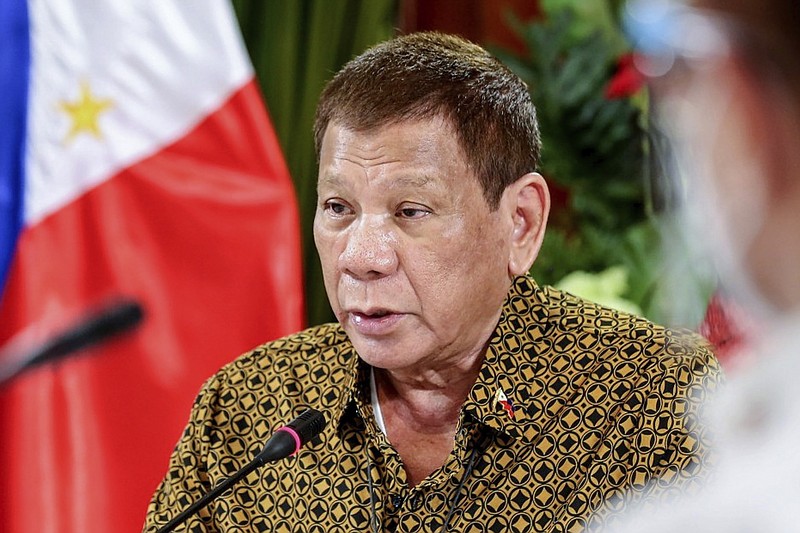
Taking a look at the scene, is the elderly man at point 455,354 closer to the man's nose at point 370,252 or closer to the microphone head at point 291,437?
the man's nose at point 370,252

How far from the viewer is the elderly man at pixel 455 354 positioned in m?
1.75

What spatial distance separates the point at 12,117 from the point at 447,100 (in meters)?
1.38

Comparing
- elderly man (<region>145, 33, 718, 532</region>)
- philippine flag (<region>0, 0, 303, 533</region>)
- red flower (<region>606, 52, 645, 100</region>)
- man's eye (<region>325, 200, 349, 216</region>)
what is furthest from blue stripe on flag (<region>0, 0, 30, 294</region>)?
red flower (<region>606, 52, 645, 100</region>)

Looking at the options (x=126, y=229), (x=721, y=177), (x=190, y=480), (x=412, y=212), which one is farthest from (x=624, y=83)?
(x=721, y=177)

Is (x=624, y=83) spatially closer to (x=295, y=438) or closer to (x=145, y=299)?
(x=145, y=299)

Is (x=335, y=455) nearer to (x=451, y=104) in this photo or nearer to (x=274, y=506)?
(x=274, y=506)

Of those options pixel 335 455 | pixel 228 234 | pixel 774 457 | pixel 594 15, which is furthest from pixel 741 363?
pixel 594 15

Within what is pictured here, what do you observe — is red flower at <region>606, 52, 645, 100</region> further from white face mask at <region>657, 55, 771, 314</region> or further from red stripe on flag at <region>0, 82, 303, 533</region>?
white face mask at <region>657, 55, 771, 314</region>

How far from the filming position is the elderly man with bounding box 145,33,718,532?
1.75m

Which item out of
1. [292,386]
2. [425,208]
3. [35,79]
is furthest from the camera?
[35,79]

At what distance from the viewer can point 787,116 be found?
0.61 metres

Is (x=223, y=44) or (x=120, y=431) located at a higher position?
(x=223, y=44)

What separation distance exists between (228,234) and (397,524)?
1.22 meters

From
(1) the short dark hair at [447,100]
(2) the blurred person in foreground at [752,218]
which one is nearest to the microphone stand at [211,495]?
(1) the short dark hair at [447,100]
